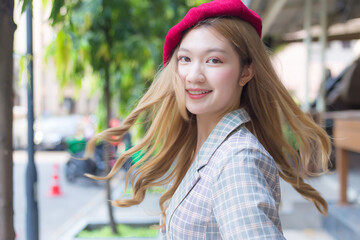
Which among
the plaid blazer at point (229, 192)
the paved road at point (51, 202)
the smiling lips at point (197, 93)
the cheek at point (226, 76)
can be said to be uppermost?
the cheek at point (226, 76)

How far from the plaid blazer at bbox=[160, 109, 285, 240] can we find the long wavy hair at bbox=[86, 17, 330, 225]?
0.15 metres

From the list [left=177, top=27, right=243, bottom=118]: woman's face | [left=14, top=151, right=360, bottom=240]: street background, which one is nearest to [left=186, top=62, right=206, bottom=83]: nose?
[left=177, top=27, right=243, bottom=118]: woman's face

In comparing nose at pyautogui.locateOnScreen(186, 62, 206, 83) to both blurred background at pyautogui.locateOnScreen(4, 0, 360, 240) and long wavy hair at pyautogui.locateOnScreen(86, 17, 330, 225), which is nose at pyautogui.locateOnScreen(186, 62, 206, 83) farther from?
blurred background at pyautogui.locateOnScreen(4, 0, 360, 240)

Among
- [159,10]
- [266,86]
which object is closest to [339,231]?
[159,10]

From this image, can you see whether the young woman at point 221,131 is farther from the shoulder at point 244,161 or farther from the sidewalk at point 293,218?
the sidewalk at point 293,218

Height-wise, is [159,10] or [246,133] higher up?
[159,10]

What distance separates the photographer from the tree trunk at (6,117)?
179 cm

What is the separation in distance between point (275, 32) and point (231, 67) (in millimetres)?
11898

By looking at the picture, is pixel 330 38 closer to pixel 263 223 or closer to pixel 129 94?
pixel 129 94

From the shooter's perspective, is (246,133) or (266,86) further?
(266,86)

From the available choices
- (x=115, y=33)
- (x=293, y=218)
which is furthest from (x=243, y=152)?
(x=293, y=218)

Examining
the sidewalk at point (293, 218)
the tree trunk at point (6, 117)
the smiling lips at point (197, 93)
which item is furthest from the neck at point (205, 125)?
the sidewalk at point (293, 218)

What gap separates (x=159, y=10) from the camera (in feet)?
18.8

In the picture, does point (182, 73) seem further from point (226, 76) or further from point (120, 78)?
point (120, 78)
